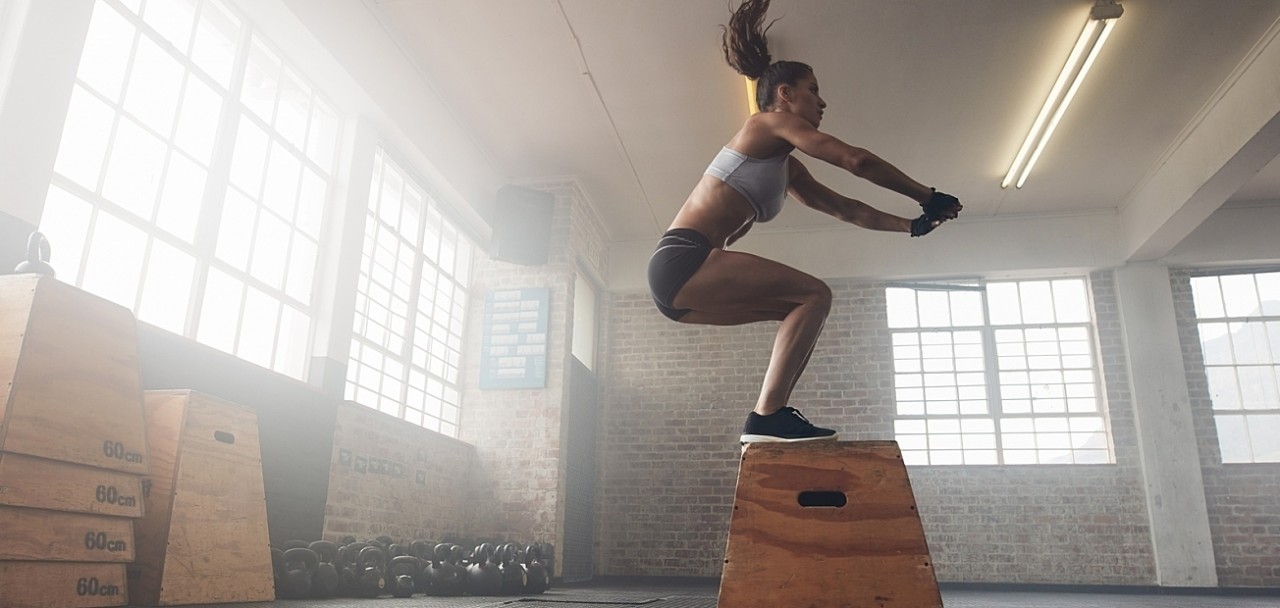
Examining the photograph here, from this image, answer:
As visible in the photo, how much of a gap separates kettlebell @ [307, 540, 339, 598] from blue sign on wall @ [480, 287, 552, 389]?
3.65 meters

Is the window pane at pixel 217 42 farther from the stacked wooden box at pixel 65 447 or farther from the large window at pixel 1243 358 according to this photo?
the large window at pixel 1243 358

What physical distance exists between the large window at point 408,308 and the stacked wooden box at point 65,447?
121 inches

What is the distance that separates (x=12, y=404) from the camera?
8.55ft

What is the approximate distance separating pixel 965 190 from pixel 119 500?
8310 mm

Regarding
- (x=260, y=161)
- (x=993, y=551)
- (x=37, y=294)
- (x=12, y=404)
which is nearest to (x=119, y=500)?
(x=12, y=404)

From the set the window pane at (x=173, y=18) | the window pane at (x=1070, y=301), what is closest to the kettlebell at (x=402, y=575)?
the window pane at (x=173, y=18)

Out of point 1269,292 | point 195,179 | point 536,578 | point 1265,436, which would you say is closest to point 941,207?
point 195,179

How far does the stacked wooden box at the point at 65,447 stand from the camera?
2.57 metres

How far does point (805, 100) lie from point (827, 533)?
4.50 feet

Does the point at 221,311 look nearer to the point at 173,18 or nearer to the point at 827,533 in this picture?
the point at 173,18

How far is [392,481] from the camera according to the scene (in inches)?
249

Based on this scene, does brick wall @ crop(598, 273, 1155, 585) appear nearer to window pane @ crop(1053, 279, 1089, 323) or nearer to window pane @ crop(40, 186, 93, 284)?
window pane @ crop(1053, 279, 1089, 323)

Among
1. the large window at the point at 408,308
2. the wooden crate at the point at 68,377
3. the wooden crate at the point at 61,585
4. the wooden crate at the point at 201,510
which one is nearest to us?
the wooden crate at the point at 61,585

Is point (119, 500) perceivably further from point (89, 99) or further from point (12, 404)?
point (89, 99)
